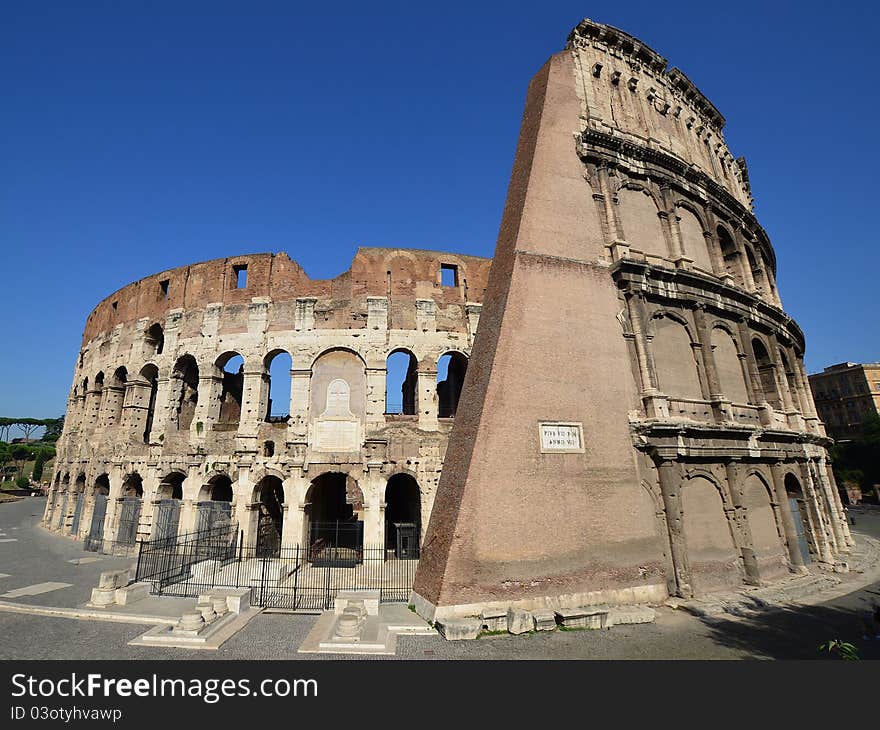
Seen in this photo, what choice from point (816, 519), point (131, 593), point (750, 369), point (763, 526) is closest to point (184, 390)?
point (131, 593)

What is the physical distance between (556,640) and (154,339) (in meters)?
23.6

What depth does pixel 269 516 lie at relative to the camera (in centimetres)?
1958

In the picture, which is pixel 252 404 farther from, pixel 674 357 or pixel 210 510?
pixel 674 357

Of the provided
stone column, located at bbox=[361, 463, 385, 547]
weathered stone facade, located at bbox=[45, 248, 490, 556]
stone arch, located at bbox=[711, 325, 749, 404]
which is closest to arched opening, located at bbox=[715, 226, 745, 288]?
stone arch, located at bbox=[711, 325, 749, 404]

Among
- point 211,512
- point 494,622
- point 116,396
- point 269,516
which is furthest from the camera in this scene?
point 116,396

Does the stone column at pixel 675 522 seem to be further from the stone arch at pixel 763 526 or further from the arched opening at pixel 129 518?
the arched opening at pixel 129 518

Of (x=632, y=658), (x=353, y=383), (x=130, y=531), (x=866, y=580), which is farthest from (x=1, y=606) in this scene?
(x=866, y=580)

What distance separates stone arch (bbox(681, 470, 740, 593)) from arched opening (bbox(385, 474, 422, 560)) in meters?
9.87

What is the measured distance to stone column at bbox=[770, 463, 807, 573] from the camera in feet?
47.8

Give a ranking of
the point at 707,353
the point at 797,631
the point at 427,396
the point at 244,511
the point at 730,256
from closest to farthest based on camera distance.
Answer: the point at 797,631 < the point at 707,353 < the point at 244,511 < the point at 427,396 < the point at 730,256

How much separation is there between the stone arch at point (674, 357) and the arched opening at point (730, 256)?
7.11 meters

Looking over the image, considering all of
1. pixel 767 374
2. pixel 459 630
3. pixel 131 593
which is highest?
pixel 767 374

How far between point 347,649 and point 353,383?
1153 centimetres
